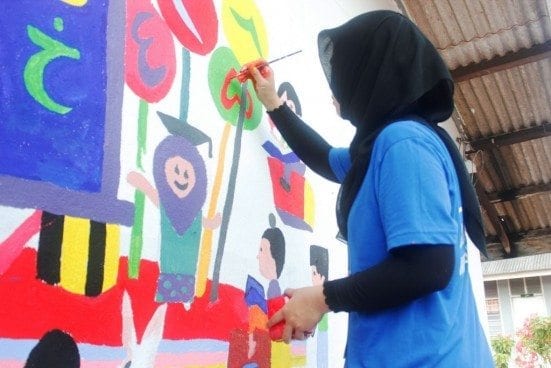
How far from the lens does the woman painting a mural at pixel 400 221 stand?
80 cm

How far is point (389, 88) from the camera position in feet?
3.20

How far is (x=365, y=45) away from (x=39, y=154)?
0.73 m

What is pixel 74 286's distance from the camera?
753 mm

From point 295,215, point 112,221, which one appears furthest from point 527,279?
point 112,221

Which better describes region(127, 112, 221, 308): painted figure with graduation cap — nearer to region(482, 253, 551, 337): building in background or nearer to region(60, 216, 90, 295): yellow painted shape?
region(60, 216, 90, 295): yellow painted shape

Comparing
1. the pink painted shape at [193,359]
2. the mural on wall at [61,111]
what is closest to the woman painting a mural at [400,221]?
the pink painted shape at [193,359]

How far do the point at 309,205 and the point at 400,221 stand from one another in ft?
2.53

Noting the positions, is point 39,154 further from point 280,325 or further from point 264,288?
point 264,288

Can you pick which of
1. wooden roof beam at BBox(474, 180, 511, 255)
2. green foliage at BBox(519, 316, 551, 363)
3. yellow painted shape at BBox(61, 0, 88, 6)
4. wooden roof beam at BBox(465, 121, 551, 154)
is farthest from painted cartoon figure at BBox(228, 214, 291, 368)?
green foliage at BBox(519, 316, 551, 363)

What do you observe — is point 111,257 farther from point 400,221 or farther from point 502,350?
point 502,350

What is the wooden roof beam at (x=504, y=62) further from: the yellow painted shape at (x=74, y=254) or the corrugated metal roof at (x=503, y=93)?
the yellow painted shape at (x=74, y=254)

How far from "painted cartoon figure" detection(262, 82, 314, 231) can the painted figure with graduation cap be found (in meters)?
0.34

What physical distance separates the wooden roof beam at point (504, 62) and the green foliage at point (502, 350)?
24.0 ft

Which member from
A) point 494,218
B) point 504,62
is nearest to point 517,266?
point 494,218
